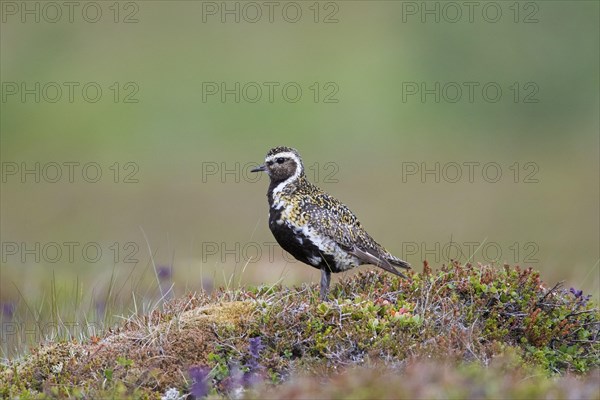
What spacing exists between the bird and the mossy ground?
609 mm

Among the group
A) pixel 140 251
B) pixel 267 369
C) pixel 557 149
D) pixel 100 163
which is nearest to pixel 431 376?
pixel 267 369

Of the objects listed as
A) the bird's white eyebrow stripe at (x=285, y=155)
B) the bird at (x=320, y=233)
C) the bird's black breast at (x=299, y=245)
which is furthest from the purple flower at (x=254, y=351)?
the bird's white eyebrow stripe at (x=285, y=155)

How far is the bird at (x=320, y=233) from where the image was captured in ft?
29.6

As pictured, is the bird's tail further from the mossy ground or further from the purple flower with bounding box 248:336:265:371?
the purple flower with bounding box 248:336:265:371

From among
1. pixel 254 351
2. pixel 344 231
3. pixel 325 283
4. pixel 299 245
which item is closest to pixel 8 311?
pixel 299 245

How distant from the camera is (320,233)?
9.05m

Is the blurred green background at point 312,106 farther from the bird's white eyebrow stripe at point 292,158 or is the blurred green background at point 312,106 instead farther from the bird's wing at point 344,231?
the bird's wing at point 344,231

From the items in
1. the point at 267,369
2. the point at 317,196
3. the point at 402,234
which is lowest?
the point at 402,234

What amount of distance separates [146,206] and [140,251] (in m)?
9.37

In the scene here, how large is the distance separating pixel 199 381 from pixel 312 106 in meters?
35.9

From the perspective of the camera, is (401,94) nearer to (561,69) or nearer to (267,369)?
(561,69)

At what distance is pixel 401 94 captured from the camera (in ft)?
141

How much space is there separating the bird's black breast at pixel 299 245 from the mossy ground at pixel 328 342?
0.60 meters

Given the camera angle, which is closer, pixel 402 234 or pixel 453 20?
pixel 402 234
